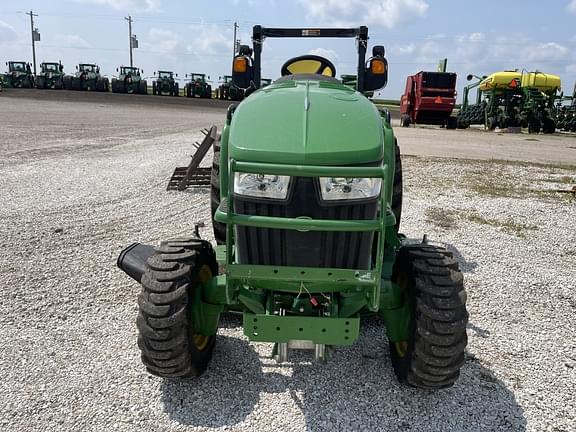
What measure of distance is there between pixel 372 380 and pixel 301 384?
17.5 inches

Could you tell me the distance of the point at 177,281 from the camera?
9.34ft

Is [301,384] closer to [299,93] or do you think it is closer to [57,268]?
[299,93]

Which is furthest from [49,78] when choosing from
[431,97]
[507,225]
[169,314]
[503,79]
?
[169,314]

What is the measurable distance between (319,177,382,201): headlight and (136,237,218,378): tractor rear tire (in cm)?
93

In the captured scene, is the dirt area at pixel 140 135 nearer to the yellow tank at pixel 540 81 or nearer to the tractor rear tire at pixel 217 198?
the yellow tank at pixel 540 81

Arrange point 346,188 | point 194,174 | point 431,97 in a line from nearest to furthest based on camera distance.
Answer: point 346,188 → point 194,174 → point 431,97

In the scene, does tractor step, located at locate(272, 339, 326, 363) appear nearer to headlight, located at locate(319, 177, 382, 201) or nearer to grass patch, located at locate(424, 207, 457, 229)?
headlight, located at locate(319, 177, 382, 201)

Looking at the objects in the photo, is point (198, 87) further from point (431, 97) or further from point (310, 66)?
point (310, 66)

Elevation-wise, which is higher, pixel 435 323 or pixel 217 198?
pixel 217 198

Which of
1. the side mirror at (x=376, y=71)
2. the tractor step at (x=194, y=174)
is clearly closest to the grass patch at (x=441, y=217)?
the side mirror at (x=376, y=71)

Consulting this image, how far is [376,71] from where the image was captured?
471 centimetres

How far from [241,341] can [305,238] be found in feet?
4.25

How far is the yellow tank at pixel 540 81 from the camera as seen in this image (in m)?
25.4

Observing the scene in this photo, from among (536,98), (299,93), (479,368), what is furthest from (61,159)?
(536,98)
